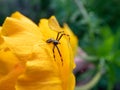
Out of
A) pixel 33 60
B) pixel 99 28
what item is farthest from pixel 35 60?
pixel 99 28

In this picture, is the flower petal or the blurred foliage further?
the blurred foliage

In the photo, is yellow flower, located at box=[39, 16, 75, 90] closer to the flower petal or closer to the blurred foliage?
the flower petal

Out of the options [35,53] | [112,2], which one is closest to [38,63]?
[35,53]

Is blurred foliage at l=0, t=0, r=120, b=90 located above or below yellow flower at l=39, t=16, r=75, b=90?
above

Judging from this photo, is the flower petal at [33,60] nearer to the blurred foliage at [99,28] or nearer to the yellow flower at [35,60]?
the yellow flower at [35,60]

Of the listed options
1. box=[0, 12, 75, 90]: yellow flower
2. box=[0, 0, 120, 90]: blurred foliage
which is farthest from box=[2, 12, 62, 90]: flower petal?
box=[0, 0, 120, 90]: blurred foliage

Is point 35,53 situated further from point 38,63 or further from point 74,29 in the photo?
point 74,29

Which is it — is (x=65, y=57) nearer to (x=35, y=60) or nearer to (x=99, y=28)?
(x=35, y=60)
